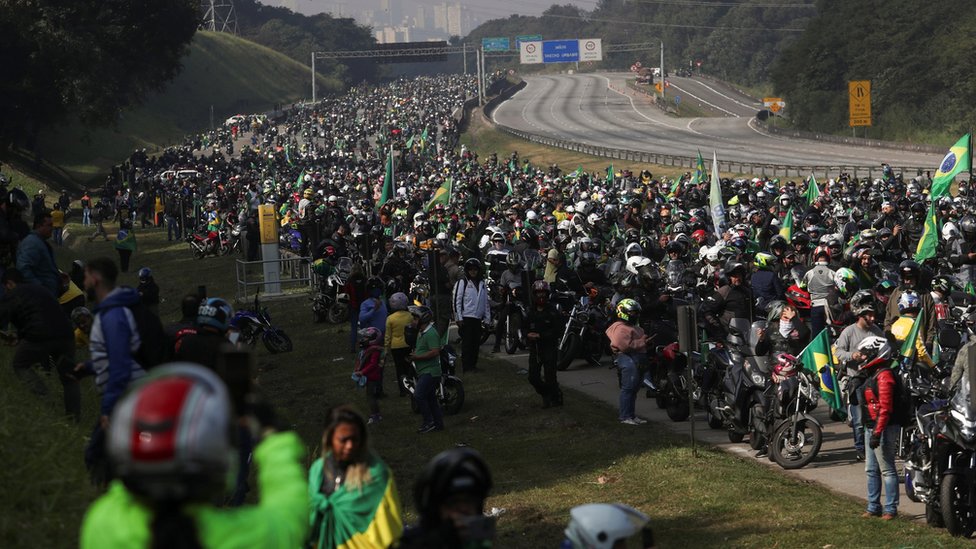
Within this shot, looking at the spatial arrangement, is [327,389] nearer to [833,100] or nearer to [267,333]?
[267,333]

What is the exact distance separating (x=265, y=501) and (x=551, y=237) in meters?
22.8

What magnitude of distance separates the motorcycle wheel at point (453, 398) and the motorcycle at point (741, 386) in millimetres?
3382

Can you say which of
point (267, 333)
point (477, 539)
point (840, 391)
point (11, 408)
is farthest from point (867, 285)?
point (477, 539)

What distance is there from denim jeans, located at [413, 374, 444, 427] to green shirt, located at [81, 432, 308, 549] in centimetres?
1169

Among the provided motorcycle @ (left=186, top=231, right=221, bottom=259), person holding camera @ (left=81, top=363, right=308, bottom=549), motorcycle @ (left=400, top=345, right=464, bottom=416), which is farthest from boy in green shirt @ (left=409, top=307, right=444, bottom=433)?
motorcycle @ (left=186, top=231, right=221, bottom=259)

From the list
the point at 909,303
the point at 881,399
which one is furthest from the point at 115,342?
the point at 909,303

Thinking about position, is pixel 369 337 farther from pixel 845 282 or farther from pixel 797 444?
pixel 845 282

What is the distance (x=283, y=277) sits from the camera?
33.3 meters

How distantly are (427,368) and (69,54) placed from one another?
165 feet

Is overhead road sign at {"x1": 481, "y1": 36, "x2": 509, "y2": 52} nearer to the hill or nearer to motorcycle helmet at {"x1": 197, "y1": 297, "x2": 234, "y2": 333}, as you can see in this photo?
the hill

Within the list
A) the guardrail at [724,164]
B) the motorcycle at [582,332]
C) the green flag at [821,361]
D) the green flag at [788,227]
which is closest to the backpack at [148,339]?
the green flag at [821,361]

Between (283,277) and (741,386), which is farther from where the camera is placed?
(283,277)

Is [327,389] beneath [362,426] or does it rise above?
beneath

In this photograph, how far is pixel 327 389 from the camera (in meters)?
19.7
